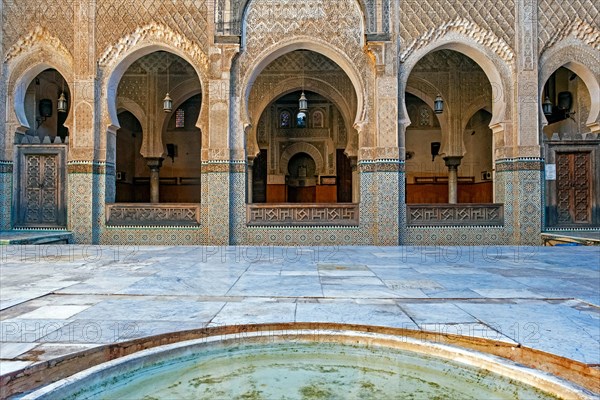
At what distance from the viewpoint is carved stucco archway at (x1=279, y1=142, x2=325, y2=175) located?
A: 1126cm

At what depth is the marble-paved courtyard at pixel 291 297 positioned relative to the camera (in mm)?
1922

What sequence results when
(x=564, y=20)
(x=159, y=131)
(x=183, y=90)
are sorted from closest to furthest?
1. (x=564, y=20)
2. (x=159, y=131)
3. (x=183, y=90)

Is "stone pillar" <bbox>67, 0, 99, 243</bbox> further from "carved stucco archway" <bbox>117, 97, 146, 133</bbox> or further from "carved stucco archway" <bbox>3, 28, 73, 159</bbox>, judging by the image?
"carved stucco archway" <bbox>117, 97, 146, 133</bbox>

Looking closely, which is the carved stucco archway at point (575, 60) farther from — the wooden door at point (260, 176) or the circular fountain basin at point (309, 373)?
the wooden door at point (260, 176)

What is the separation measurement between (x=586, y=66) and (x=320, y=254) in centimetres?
550

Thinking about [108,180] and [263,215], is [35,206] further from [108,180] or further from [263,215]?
[263,215]

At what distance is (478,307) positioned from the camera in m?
2.43

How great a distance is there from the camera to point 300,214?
692cm

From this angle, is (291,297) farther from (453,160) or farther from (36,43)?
(453,160)

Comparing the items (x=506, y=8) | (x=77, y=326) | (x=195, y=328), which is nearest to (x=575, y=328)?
(x=195, y=328)

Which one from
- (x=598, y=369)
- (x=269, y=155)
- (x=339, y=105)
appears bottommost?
(x=598, y=369)

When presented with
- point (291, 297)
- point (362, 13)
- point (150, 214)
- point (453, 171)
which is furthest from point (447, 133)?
point (291, 297)

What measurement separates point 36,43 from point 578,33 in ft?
29.0

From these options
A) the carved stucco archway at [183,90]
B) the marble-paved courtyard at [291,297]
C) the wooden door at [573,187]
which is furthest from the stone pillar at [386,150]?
the carved stucco archway at [183,90]
